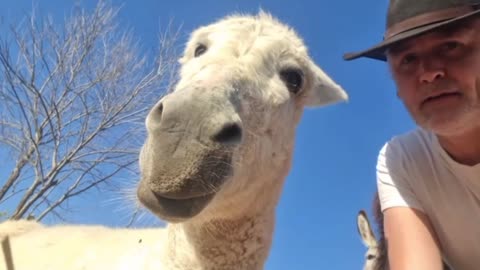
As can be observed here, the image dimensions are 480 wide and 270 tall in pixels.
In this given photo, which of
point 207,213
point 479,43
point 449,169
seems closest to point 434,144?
point 449,169

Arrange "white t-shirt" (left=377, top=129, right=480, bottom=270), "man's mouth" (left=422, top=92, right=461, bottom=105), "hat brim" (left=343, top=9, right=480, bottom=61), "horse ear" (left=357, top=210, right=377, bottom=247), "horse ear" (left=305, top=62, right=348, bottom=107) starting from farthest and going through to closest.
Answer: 1. "horse ear" (left=357, top=210, right=377, bottom=247)
2. "horse ear" (left=305, top=62, right=348, bottom=107)
3. "white t-shirt" (left=377, top=129, right=480, bottom=270)
4. "man's mouth" (left=422, top=92, right=461, bottom=105)
5. "hat brim" (left=343, top=9, right=480, bottom=61)

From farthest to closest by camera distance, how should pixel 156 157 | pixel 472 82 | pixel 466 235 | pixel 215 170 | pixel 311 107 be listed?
pixel 311 107 < pixel 466 235 < pixel 472 82 < pixel 215 170 < pixel 156 157

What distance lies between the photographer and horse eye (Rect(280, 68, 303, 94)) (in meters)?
4.04

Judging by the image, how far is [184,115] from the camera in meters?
2.73

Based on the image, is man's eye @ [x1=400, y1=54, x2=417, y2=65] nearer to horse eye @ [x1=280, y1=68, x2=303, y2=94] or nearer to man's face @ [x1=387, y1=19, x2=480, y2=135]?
man's face @ [x1=387, y1=19, x2=480, y2=135]

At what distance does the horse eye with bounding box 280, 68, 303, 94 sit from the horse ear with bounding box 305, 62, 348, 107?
314mm

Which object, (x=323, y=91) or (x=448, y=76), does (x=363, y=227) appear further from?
(x=448, y=76)

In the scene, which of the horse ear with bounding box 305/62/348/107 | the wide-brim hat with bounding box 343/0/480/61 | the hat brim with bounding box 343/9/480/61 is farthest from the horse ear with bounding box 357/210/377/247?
the wide-brim hat with bounding box 343/0/480/61

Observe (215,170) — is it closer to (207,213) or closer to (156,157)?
(156,157)

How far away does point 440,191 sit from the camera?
3.66 m

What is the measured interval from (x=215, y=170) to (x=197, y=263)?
846 millimetres

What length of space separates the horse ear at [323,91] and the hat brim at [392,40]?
102 centimetres

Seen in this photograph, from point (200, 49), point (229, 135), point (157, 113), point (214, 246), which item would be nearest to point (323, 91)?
point (200, 49)

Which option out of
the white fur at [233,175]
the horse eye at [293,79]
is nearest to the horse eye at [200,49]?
the white fur at [233,175]
